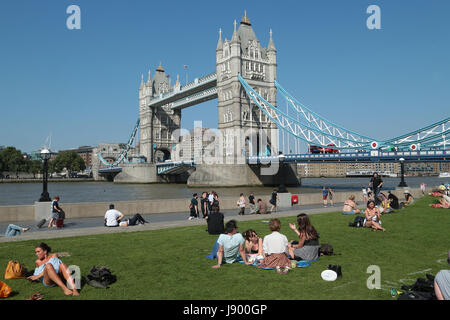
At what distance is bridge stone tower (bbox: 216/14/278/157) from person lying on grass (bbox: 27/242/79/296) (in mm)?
45935

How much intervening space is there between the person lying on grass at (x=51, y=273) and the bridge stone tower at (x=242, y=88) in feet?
151

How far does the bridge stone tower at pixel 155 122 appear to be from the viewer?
79125 millimetres

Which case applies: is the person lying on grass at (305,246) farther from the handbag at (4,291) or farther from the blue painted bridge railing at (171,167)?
the blue painted bridge railing at (171,167)

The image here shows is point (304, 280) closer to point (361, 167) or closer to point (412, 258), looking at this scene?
point (412, 258)

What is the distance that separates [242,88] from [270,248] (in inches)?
1942

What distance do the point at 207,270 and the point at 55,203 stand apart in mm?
7754

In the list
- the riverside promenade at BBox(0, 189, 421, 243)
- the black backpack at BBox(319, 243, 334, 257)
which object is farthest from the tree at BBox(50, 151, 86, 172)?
the black backpack at BBox(319, 243, 334, 257)

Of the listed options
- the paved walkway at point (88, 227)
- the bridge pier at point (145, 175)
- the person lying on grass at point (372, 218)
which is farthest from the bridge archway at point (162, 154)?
the person lying on grass at point (372, 218)

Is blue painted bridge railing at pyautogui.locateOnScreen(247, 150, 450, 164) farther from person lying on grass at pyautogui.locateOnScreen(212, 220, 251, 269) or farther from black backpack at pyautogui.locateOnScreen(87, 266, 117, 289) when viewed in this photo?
black backpack at pyautogui.locateOnScreen(87, 266, 117, 289)

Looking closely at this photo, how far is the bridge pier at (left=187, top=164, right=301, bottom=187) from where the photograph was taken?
48.3 meters

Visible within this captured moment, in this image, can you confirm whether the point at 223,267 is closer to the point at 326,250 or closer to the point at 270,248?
the point at 270,248

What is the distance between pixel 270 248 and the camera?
5980 mm

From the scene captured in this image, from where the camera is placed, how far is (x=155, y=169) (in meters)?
70.1

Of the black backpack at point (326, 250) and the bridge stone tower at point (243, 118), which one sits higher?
the bridge stone tower at point (243, 118)
